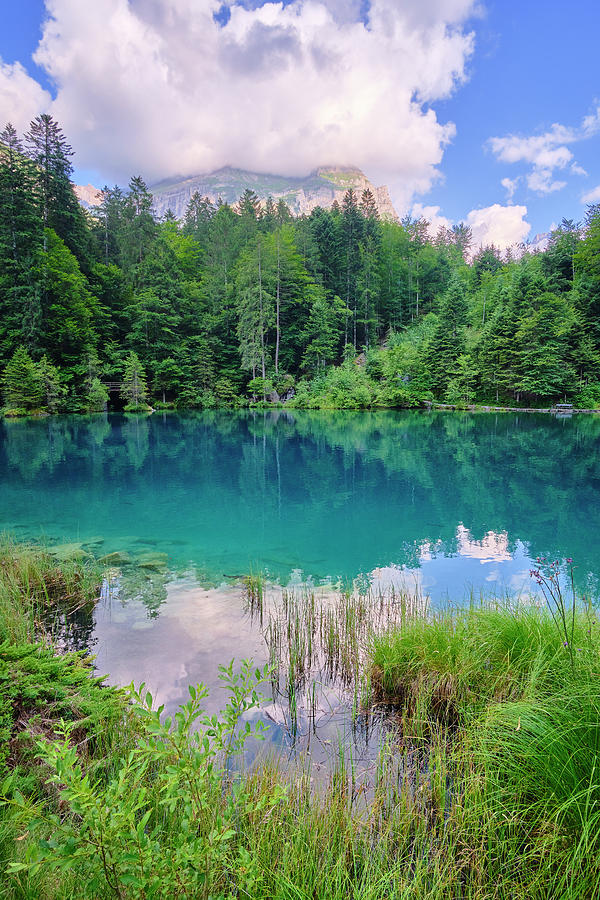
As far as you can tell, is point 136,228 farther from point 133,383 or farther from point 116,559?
point 116,559

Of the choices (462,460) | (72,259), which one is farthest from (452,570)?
(72,259)

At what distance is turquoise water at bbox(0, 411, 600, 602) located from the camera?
7875 millimetres

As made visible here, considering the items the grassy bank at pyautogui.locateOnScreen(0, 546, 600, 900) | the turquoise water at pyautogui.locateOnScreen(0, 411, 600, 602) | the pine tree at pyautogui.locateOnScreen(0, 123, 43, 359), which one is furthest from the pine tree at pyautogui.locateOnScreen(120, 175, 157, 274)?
the grassy bank at pyautogui.locateOnScreen(0, 546, 600, 900)

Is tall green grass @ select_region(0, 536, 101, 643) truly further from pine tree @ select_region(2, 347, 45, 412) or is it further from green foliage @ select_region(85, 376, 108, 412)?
green foliage @ select_region(85, 376, 108, 412)

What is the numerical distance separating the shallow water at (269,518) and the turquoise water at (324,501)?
5cm

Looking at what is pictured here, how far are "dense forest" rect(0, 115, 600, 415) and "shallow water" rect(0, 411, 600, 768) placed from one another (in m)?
14.5

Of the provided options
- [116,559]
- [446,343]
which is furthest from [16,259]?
[116,559]

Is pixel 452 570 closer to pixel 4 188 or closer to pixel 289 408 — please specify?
pixel 289 408

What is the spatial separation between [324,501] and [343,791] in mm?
9582

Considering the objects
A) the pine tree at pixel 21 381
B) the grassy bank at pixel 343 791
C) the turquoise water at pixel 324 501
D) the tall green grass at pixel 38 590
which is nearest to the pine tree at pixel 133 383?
the pine tree at pixel 21 381

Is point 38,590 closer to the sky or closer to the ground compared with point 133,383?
closer to the ground

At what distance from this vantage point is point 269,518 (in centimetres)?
1068

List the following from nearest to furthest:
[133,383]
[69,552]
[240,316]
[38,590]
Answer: [38,590]
[69,552]
[133,383]
[240,316]

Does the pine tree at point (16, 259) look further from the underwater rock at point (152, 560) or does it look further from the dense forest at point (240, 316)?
the underwater rock at point (152, 560)
